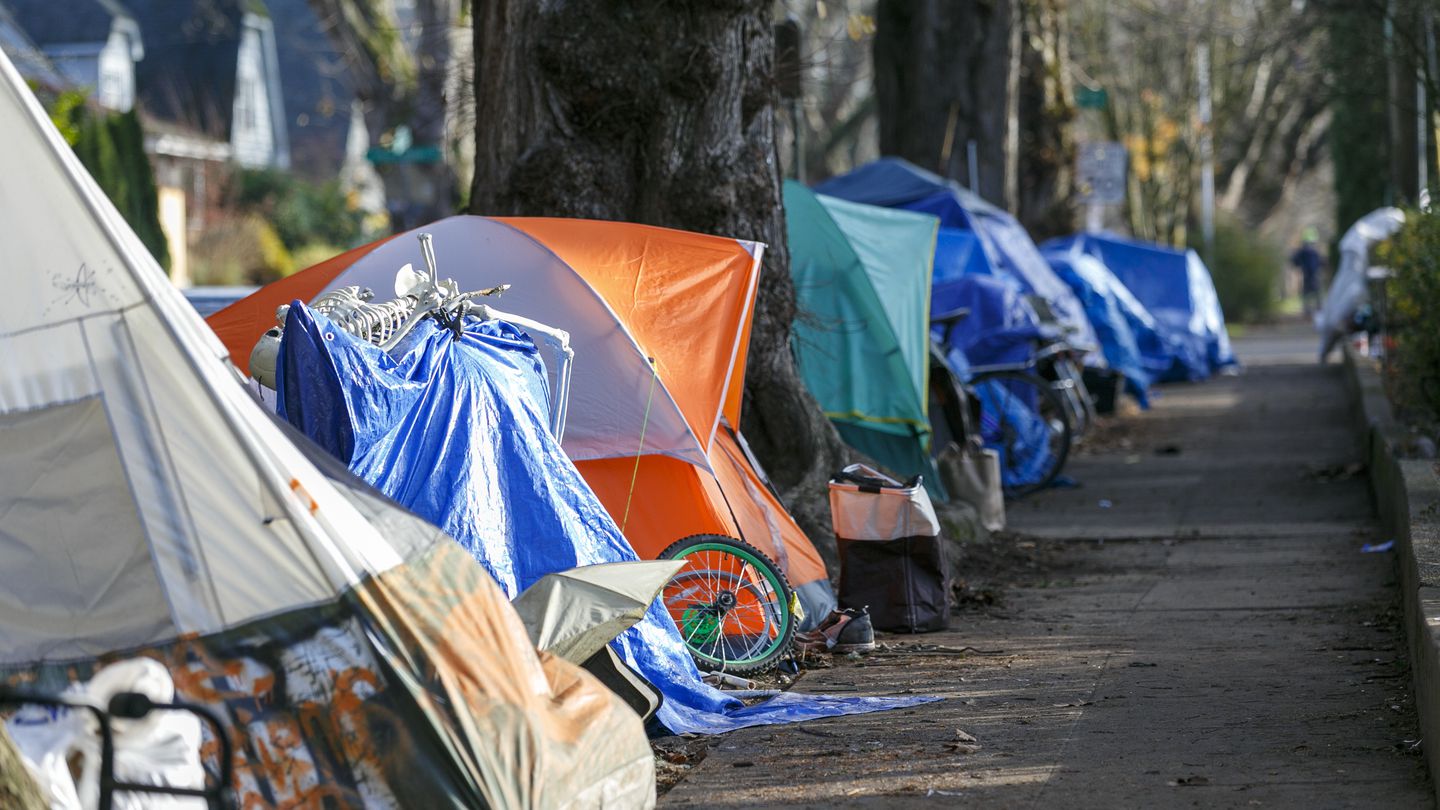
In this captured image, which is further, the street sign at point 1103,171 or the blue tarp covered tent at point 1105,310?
the street sign at point 1103,171

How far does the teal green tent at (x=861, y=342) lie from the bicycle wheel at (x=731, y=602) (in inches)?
136

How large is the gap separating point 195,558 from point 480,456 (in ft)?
5.70

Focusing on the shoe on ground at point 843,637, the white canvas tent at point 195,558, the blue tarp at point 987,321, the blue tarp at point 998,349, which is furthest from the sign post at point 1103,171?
the white canvas tent at point 195,558

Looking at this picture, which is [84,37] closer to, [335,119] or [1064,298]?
[335,119]

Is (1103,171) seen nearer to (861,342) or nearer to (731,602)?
(861,342)

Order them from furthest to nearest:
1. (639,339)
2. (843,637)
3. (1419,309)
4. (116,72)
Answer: (116,72) < (1419,309) < (639,339) < (843,637)

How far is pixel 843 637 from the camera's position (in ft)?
23.0

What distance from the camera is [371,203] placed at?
44688mm

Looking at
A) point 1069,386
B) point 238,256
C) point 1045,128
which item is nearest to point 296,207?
point 238,256

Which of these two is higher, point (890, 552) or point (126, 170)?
point (126, 170)

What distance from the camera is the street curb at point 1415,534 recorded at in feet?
16.1

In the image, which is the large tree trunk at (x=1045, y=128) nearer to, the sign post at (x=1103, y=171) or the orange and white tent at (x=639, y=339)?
the sign post at (x=1103, y=171)

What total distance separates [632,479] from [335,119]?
42312 mm

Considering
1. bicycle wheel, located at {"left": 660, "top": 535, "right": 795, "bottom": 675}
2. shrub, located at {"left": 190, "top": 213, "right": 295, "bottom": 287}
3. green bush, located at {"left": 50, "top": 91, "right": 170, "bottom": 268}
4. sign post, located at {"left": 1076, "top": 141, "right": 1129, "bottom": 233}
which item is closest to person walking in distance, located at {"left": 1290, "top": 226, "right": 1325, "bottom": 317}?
sign post, located at {"left": 1076, "top": 141, "right": 1129, "bottom": 233}
